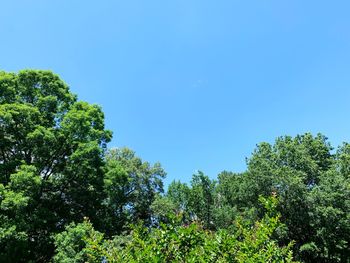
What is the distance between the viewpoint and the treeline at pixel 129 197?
4.01m

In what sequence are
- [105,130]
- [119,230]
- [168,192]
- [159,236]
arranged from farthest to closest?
[168,192]
[119,230]
[105,130]
[159,236]

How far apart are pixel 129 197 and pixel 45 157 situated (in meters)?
9.55

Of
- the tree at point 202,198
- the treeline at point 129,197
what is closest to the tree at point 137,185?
the treeline at point 129,197

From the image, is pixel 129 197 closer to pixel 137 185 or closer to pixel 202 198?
pixel 137 185

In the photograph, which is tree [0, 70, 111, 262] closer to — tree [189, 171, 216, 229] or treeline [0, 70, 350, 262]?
treeline [0, 70, 350, 262]

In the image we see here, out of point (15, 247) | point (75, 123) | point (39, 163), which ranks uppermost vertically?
point (75, 123)

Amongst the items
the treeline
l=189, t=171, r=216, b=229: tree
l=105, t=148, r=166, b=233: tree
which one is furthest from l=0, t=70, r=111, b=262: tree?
l=189, t=171, r=216, b=229: tree

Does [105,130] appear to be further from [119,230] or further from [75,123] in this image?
[119,230]

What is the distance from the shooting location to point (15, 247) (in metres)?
13.8

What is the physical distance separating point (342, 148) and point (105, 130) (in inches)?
764

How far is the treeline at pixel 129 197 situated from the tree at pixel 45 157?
52mm

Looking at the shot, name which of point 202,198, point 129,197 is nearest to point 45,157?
point 129,197

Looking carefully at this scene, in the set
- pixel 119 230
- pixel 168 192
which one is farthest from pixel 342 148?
pixel 119 230

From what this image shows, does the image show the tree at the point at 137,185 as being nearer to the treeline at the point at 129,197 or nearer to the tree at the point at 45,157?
the treeline at the point at 129,197
